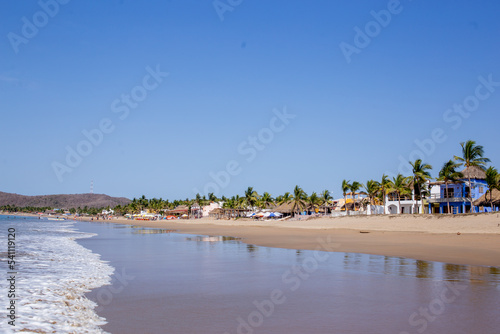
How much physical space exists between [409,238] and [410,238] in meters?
0.07

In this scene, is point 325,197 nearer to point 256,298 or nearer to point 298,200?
point 298,200

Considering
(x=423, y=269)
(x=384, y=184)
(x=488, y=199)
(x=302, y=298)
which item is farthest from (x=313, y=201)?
(x=302, y=298)

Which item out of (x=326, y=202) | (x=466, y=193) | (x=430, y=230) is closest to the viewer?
(x=430, y=230)

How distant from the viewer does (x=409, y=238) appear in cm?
2947

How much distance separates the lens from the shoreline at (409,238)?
1896 cm

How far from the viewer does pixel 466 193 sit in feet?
185

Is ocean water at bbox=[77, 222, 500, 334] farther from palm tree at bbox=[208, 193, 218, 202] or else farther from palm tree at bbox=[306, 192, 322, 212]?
palm tree at bbox=[208, 193, 218, 202]

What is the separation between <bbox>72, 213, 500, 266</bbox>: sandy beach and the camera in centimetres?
1902

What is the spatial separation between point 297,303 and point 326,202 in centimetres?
7896

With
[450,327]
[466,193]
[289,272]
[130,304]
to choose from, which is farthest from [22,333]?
[466,193]

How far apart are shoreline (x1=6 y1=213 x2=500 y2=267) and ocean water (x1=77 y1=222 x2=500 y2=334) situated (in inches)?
169

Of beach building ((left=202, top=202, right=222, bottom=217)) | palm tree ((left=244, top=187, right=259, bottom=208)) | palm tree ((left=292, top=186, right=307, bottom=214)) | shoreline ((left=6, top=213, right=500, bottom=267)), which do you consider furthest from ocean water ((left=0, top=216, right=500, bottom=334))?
beach building ((left=202, top=202, right=222, bottom=217))

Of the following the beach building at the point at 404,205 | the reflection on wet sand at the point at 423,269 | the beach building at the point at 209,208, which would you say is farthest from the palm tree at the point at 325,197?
the reflection on wet sand at the point at 423,269

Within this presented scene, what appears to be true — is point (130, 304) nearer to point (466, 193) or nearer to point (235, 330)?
point (235, 330)
